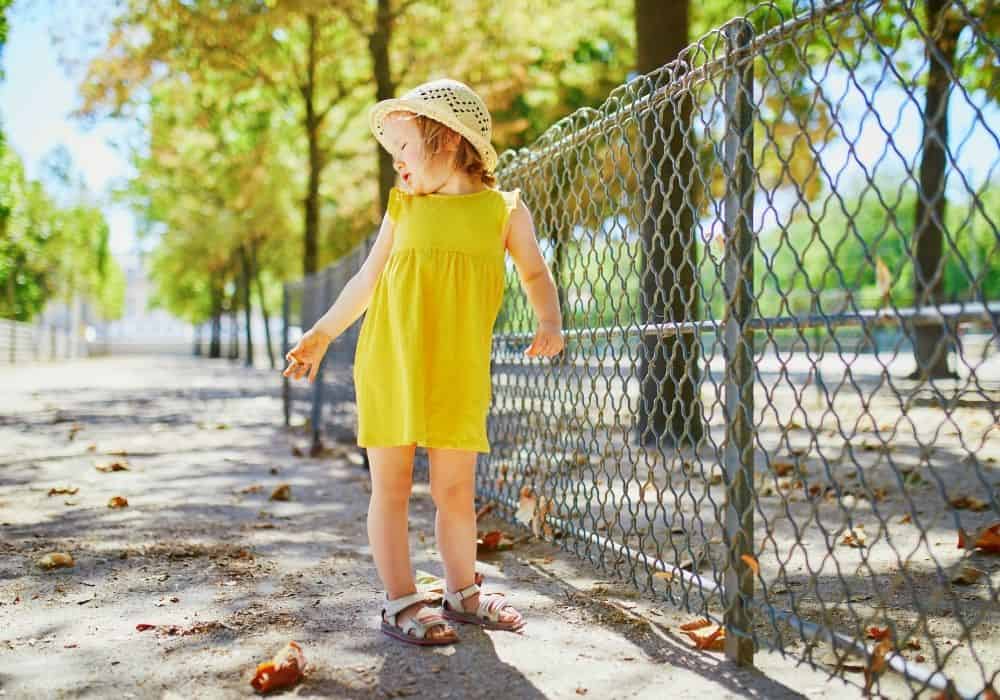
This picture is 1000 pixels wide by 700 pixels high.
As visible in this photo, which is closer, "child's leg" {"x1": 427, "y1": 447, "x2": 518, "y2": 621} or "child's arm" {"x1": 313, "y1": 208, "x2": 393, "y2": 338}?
"child's leg" {"x1": 427, "y1": 447, "x2": 518, "y2": 621}

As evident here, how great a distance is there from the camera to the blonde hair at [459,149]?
281 cm

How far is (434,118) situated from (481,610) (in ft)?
4.98

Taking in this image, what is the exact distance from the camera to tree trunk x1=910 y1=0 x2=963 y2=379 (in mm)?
1754

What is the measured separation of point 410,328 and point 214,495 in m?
3.42

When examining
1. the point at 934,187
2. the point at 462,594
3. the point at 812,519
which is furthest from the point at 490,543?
the point at 934,187

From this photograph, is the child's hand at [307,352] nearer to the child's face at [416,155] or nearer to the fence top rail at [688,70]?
the child's face at [416,155]

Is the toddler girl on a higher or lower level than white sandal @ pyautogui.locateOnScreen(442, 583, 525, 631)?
higher

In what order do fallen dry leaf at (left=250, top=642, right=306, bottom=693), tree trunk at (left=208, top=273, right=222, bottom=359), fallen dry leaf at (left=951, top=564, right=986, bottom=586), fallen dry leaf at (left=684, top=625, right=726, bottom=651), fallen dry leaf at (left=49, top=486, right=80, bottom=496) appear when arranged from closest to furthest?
fallen dry leaf at (left=250, top=642, right=306, bottom=693) < fallen dry leaf at (left=684, top=625, right=726, bottom=651) < fallen dry leaf at (left=951, top=564, right=986, bottom=586) < fallen dry leaf at (left=49, top=486, right=80, bottom=496) < tree trunk at (left=208, top=273, right=222, bottom=359)

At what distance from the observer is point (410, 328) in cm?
272

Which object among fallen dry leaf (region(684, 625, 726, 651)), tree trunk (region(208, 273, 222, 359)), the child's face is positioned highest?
tree trunk (region(208, 273, 222, 359))

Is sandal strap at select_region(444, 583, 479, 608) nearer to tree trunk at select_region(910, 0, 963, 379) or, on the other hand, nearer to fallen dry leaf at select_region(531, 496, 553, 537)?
fallen dry leaf at select_region(531, 496, 553, 537)

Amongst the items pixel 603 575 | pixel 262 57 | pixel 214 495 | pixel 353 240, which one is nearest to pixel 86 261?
pixel 353 240

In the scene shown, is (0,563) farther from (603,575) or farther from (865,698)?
(865,698)

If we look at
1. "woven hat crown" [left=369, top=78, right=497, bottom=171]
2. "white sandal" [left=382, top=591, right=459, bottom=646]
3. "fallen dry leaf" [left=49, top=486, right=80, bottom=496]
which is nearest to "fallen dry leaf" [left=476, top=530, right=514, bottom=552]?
"white sandal" [left=382, top=591, right=459, bottom=646]
